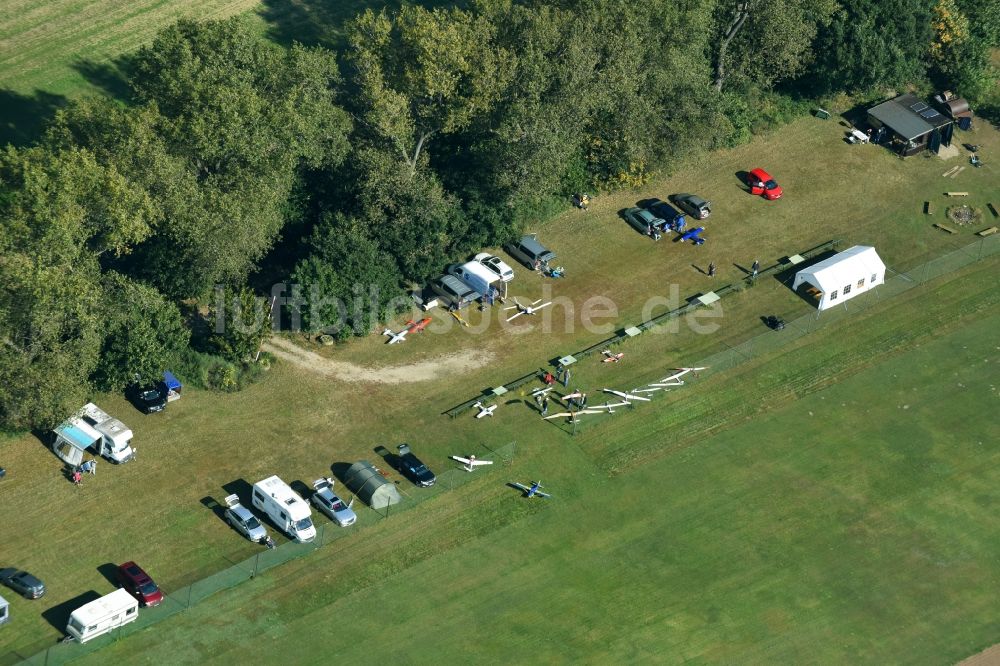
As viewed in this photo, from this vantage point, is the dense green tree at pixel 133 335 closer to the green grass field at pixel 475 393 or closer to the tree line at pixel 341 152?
the tree line at pixel 341 152

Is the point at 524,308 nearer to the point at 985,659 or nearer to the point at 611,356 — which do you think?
the point at 611,356

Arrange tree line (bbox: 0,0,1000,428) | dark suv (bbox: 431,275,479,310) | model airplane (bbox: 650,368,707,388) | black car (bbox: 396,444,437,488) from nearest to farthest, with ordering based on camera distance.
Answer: black car (bbox: 396,444,437,488) < tree line (bbox: 0,0,1000,428) < model airplane (bbox: 650,368,707,388) < dark suv (bbox: 431,275,479,310)

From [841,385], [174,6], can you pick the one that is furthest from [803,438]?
[174,6]

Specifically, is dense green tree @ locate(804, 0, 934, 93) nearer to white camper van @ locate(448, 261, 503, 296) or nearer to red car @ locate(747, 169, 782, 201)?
red car @ locate(747, 169, 782, 201)

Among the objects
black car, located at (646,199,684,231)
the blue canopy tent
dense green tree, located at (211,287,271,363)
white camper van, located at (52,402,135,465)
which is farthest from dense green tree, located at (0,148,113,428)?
black car, located at (646,199,684,231)

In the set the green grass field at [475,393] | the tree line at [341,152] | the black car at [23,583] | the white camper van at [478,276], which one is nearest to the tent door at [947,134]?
the green grass field at [475,393]
